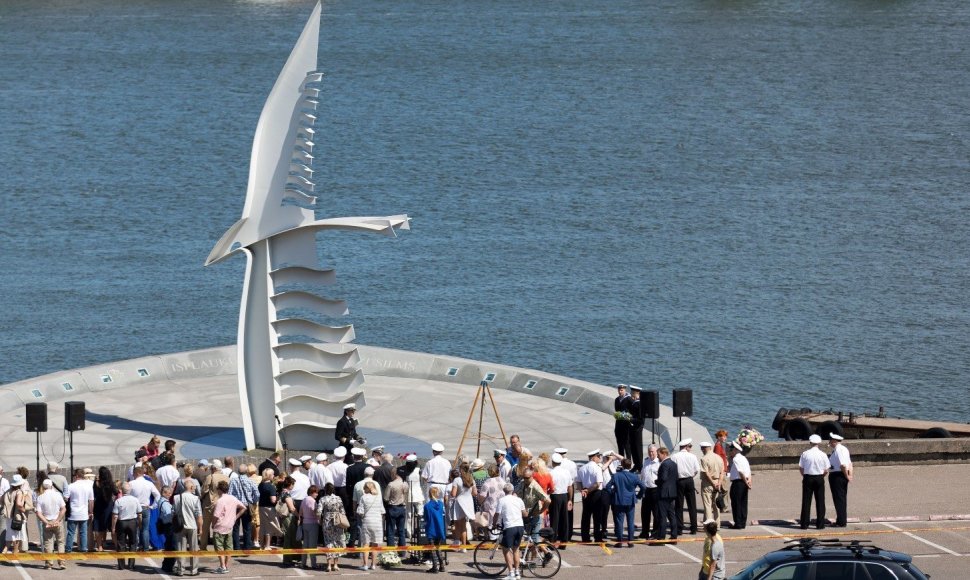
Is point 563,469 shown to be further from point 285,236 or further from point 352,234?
point 352,234

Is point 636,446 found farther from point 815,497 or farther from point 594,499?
point 594,499

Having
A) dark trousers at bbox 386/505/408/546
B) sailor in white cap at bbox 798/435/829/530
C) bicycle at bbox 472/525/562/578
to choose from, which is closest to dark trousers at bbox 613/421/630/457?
sailor in white cap at bbox 798/435/829/530

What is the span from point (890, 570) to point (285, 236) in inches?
631

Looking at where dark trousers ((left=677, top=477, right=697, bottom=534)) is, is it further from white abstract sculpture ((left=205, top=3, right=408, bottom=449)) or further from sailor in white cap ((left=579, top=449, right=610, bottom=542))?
white abstract sculpture ((left=205, top=3, right=408, bottom=449))

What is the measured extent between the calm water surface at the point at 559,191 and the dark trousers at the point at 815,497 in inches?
880

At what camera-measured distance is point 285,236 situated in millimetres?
34781

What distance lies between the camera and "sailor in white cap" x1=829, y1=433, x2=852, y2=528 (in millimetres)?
28750

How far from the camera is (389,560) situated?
2642 cm

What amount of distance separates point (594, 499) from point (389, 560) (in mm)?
3476

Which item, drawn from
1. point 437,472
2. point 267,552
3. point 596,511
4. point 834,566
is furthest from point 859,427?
point 834,566

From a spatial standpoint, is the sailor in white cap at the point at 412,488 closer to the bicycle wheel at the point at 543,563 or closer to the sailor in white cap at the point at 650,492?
the bicycle wheel at the point at 543,563

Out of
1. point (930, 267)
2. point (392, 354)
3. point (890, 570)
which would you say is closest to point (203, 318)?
point (392, 354)

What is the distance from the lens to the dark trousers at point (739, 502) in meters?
28.6

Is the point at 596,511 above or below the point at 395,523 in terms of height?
above
